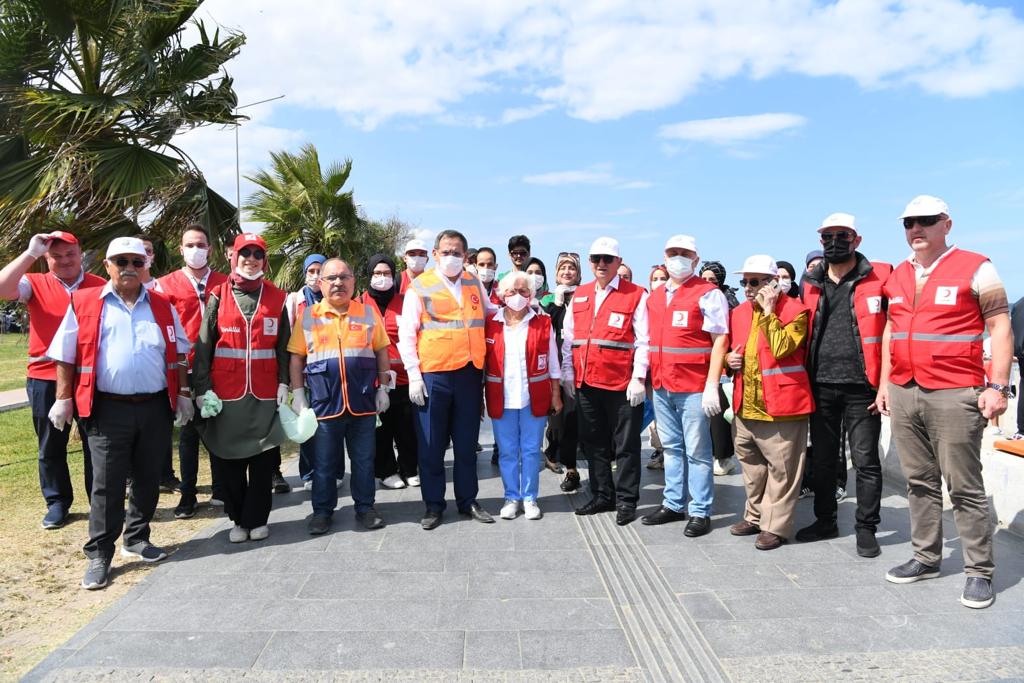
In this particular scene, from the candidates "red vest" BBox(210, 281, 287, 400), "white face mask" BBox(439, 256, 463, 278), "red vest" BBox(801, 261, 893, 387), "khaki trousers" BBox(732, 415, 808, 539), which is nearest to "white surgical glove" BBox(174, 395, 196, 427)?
"red vest" BBox(210, 281, 287, 400)

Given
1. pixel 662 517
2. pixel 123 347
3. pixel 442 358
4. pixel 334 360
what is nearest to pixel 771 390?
pixel 662 517

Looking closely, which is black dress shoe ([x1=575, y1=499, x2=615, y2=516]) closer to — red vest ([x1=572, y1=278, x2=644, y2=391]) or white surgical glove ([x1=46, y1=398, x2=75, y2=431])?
red vest ([x1=572, y1=278, x2=644, y2=391])

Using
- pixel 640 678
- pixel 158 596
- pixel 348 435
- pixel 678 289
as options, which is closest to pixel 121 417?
pixel 158 596

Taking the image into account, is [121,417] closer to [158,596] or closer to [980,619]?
[158,596]

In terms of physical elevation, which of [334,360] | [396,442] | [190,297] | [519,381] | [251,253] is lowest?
[396,442]

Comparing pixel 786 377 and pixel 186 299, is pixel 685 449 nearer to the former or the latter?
pixel 786 377

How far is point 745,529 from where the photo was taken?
4.92m

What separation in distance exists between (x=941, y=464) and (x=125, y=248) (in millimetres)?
4870

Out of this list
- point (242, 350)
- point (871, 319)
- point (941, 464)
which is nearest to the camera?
point (941, 464)

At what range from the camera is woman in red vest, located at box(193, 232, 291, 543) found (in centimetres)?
467

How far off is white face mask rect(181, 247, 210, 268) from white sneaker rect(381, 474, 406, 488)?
246cm

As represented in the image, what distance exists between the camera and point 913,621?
350cm

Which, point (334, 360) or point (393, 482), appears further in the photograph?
point (393, 482)

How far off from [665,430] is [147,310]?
3600mm
